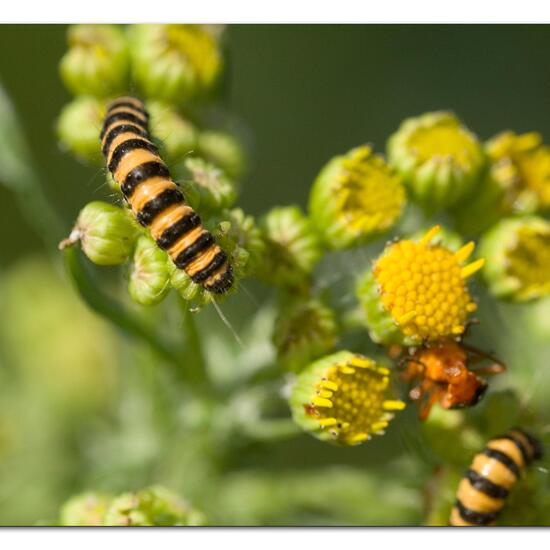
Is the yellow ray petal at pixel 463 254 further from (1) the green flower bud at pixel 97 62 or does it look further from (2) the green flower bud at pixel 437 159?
(1) the green flower bud at pixel 97 62

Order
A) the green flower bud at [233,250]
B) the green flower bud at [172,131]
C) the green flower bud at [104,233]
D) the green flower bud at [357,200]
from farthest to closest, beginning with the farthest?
1. the green flower bud at [357,200]
2. the green flower bud at [172,131]
3. the green flower bud at [104,233]
4. the green flower bud at [233,250]

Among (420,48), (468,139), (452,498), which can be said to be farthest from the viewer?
(420,48)

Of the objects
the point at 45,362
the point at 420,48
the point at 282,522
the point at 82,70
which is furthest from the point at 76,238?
the point at 420,48

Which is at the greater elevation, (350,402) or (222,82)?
(222,82)

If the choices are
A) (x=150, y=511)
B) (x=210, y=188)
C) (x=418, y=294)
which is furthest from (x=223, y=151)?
(x=150, y=511)

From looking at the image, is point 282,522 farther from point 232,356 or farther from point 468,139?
point 468,139

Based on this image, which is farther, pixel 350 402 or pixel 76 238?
pixel 350 402

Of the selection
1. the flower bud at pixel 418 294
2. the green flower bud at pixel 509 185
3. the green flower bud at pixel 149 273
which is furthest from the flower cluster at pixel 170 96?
the green flower bud at pixel 509 185

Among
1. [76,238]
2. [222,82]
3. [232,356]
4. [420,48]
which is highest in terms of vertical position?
[420,48]
